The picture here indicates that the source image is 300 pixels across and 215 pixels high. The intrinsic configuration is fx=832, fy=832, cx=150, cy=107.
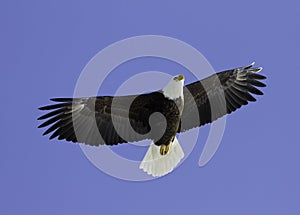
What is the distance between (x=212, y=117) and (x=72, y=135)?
1.87 metres

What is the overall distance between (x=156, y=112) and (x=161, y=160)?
2.52 feet

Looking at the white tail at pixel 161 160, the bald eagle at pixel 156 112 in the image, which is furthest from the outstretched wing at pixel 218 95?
the white tail at pixel 161 160

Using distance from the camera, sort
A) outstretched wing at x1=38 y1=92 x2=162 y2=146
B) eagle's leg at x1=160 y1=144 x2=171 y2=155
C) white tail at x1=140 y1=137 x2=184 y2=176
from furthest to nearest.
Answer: white tail at x1=140 y1=137 x2=184 y2=176 → eagle's leg at x1=160 y1=144 x2=171 y2=155 → outstretched wing at x1=38 y1=92 x2=162 y2=146

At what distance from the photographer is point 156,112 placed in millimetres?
10414

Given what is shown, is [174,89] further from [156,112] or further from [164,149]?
[164,149]

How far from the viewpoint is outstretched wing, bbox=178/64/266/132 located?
35.4 feet

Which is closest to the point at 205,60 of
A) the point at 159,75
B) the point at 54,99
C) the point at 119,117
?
the point at 159,75

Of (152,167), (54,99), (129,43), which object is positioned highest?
(129,43)

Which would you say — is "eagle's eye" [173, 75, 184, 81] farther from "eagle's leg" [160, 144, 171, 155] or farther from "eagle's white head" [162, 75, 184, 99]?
"eagle's leg" [160, 144, 171, 155]

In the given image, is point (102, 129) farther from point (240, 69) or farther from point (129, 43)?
point (240, 69)

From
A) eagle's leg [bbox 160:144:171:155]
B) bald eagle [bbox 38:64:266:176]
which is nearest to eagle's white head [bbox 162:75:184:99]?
bald eagle [bbox 38:64:266:176]

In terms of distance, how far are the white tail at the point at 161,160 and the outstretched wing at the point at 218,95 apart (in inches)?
12.5

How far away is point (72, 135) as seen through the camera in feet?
33.7

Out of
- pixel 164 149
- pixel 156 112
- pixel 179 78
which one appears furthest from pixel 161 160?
pixel 179 78
